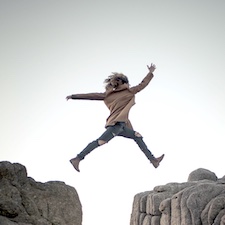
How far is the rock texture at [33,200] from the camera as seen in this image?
5859 millimetres

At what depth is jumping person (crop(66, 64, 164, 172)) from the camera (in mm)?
9227

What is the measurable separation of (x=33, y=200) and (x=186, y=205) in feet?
30.6

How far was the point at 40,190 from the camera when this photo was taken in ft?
21.5

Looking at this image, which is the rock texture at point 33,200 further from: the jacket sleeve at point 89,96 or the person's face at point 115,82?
the person's face at point 115,82

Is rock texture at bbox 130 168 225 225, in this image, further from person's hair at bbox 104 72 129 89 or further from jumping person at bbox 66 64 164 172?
person's hair at bbox 104 72 129 89

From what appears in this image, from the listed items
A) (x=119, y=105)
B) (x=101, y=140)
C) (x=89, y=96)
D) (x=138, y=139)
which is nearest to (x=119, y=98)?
(x=119, y=105)

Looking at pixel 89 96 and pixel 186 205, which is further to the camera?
pixel 186 205

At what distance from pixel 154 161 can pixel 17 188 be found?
4.38 metres

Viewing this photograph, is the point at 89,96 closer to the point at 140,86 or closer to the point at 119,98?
the point at 119,98

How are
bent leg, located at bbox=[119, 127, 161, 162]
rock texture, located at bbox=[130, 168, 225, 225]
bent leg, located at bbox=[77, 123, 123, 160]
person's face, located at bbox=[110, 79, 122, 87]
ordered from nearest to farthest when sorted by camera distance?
1. bent leg, located at bbox=[77, 123, 123, 160]
2. bent leg, located at bbox=[119, 127, 161, 162]
3. person's face, located at bbox=[110, 79, 122, 87]
4. rock texture, located at bbox=[130, 168, 225, 225]

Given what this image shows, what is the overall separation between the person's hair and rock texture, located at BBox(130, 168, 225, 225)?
6.10 metres

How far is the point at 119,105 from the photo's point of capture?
949 centimetres

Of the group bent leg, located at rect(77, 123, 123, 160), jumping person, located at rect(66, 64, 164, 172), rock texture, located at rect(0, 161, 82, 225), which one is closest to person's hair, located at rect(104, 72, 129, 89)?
jumping person, located at rect(66, 64, 164, 172)

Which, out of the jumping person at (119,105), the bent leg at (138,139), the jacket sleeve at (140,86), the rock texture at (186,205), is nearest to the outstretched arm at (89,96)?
the jumping person at (119,105)
